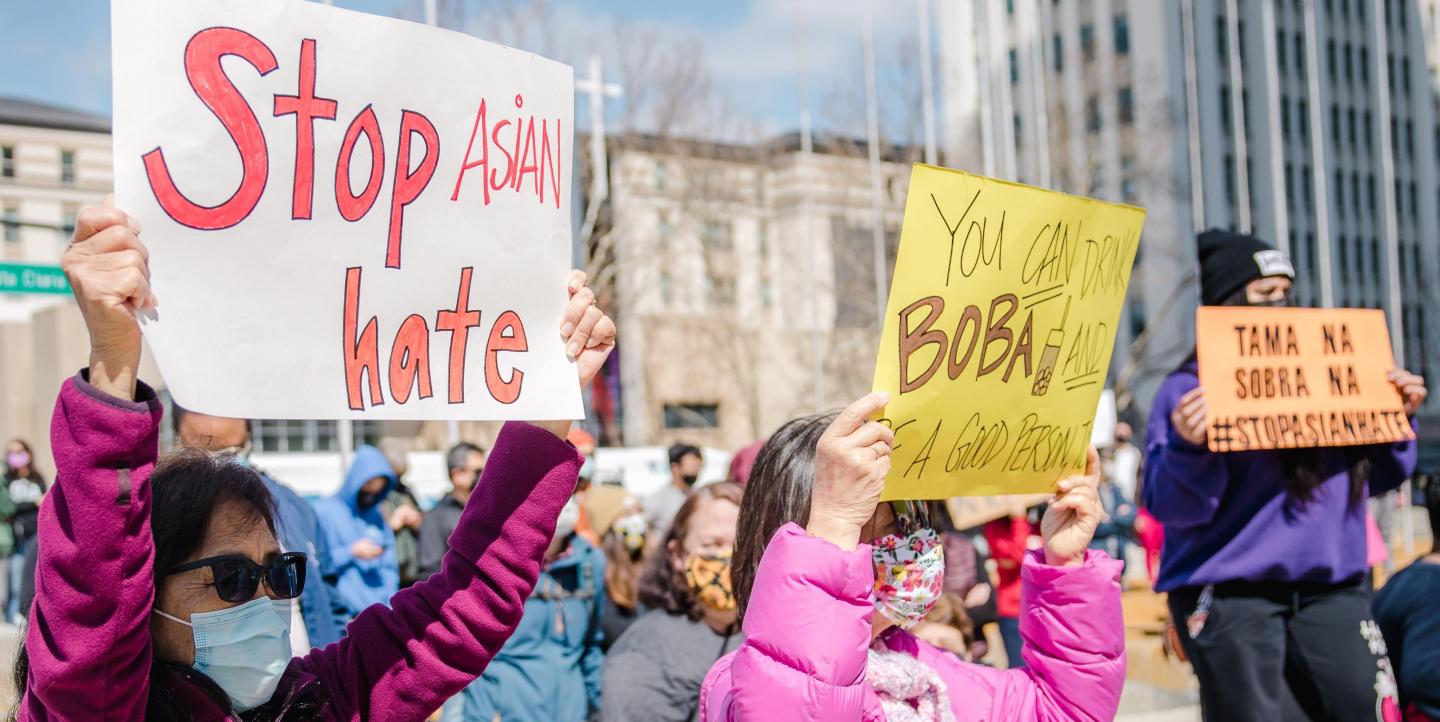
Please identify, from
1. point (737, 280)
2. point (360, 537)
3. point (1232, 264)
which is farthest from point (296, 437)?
point (1232, 264)

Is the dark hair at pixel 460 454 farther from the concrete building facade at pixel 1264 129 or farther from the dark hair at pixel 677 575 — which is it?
the concrete building facade at pixel 1264 129

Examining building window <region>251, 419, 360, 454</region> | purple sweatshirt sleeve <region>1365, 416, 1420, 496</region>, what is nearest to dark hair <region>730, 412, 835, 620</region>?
purple sweatshirt sleeve <region>1365, 416, 1420, 496</region>

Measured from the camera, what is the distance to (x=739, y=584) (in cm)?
244

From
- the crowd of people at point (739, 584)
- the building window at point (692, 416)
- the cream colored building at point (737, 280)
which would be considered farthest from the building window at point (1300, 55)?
the crowd of people at point (739, 584)

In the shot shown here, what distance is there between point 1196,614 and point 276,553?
270 cm

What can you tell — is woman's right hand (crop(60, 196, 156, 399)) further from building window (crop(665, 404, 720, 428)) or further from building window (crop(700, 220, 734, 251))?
building window (crop(665, 404, 720, 428))

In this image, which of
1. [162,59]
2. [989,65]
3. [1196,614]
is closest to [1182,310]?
[989,65]

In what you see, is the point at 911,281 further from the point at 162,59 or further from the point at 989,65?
the point at 989,65

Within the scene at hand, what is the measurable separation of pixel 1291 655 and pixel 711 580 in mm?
1641

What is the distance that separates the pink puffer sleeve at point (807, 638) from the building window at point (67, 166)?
34762mm

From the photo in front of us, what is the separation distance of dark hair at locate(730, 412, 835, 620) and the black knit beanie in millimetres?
1945

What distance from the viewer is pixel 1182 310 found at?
4122 centimetres

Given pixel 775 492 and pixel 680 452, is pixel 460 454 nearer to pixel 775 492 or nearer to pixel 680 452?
pixel 680 452

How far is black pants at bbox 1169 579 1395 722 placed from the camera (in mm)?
3449
